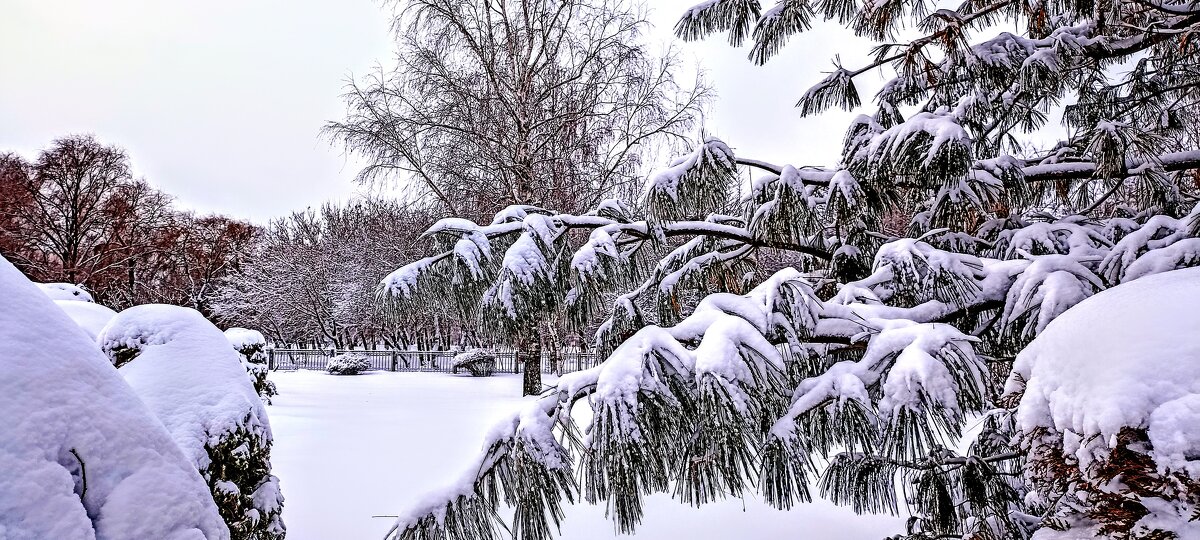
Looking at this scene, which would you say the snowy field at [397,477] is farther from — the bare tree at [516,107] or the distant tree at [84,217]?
the distant tree at [84,217]

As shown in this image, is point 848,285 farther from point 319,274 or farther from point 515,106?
point 319,274

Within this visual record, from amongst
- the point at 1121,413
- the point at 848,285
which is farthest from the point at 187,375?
the point at 1121,413

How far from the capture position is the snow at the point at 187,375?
224cm

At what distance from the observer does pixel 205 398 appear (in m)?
2.34

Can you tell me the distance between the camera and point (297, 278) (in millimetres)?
27750

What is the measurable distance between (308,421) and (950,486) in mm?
8971

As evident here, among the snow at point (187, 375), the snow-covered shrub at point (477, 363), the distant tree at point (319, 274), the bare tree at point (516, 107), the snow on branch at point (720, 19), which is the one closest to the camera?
the snow at point (187, 375)

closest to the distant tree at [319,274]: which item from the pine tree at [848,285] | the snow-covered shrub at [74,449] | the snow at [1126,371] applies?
the pine tree at [848,285]

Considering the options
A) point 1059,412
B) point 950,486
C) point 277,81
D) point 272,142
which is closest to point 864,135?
point 950,486

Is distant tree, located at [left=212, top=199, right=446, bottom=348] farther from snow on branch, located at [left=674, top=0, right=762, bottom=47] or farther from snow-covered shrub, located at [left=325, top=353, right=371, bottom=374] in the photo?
snow on branch, located at [left=674, top=0, right=762, bottom=47]

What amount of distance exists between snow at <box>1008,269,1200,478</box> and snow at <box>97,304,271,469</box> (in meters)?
2.49

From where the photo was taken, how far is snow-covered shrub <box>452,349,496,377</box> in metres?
18.2

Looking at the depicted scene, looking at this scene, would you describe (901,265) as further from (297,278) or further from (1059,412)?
(297,278)

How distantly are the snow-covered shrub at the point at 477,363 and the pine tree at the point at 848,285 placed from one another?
53.1 feet
